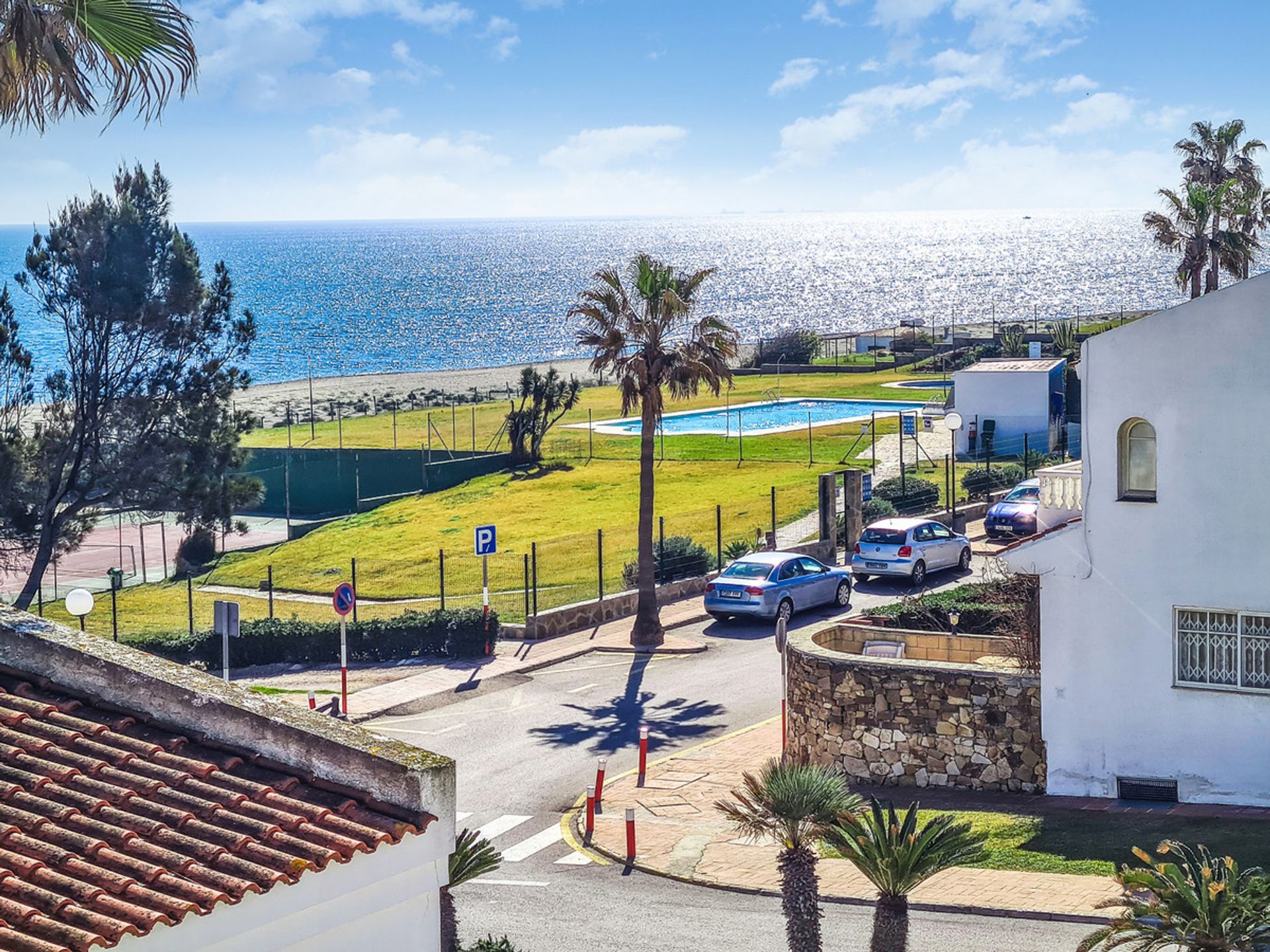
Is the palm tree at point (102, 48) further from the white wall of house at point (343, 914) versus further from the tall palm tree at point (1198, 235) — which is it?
the tall palm tree at point (1198, 235)

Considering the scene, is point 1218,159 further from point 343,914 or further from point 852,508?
point 343,914

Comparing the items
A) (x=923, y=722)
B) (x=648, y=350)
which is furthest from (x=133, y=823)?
(x=648, y=350)

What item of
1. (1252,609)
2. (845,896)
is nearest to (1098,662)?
(1252,609)

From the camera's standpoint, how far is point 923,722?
18.6 m

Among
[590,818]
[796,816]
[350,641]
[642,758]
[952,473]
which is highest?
[952,473]

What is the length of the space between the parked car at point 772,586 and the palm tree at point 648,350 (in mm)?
1485

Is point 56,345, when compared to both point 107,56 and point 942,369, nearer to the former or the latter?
point 942,369

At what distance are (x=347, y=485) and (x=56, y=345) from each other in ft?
383

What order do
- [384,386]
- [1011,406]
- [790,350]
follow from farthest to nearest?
1. [384,386]
2. [790,350]
3. [1011,406]

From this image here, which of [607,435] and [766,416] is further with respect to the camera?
[766,416]

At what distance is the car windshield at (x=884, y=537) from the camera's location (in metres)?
32.3

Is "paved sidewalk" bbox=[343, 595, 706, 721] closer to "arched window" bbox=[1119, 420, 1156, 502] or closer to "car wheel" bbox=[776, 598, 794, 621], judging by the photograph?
"car wheel" bbox=[776, 598, 794, 621]

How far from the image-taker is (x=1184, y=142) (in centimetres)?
5056

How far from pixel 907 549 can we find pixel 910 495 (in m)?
7.27
